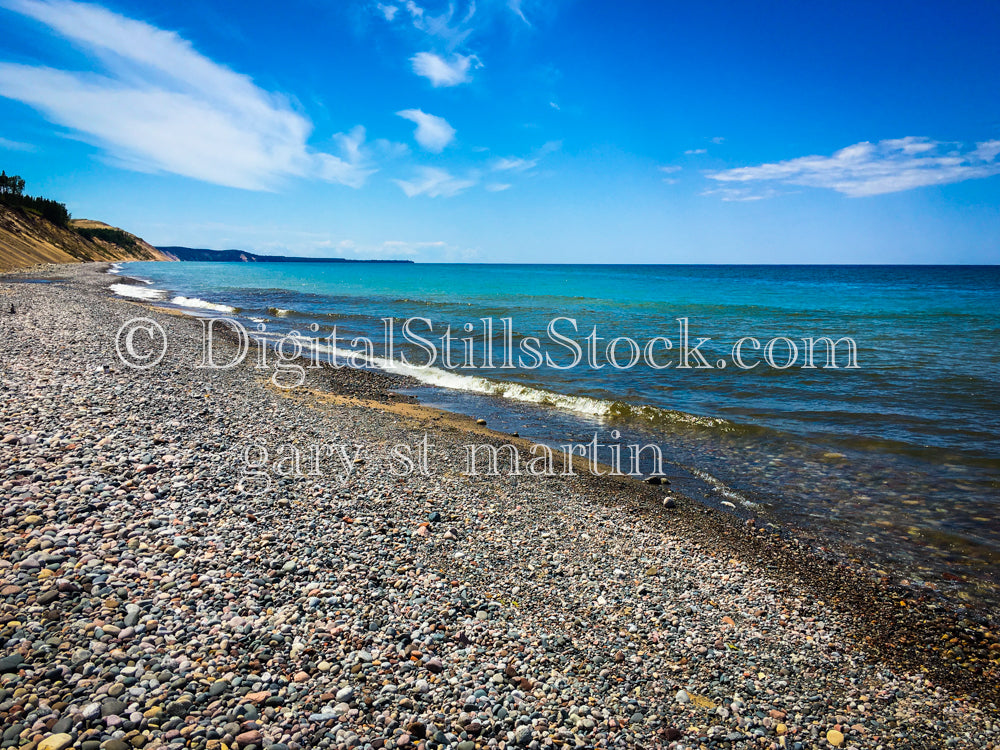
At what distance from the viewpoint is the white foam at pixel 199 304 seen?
4612cm

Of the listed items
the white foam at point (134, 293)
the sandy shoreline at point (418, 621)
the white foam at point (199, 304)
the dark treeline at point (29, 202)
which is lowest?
the sandy shoreline at point (418, 621)

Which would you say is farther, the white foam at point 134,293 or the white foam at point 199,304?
the white foam at point 134,293

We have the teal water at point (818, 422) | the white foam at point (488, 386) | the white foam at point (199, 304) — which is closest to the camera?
the teal water at point (818, 422)

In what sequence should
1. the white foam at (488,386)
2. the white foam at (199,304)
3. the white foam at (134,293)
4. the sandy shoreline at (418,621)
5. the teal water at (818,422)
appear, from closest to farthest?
the sandy shoreline at (418,621)
the teal water at (818,422)
the white foam at (488,386)
the white foam at (199,304)
the white foam at (134,293)

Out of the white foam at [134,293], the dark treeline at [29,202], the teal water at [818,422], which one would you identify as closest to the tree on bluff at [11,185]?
the dark treeline at [29,202]

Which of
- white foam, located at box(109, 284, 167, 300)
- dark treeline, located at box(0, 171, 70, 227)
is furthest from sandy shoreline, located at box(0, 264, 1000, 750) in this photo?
dark treeline, located at box(0, 171, 70, 227)

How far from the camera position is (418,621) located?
218 inches

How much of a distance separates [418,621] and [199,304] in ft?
173

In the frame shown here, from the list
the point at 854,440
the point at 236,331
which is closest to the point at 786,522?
the point at 854,440

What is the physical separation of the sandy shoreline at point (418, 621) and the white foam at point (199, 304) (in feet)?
132

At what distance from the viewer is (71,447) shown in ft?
27.7

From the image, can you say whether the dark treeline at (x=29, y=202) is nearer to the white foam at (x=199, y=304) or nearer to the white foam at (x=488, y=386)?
the white foam at (x=199, y=304)

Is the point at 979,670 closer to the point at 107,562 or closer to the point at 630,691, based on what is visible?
the point at 630,691

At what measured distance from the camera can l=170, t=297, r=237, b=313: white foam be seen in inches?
1816
